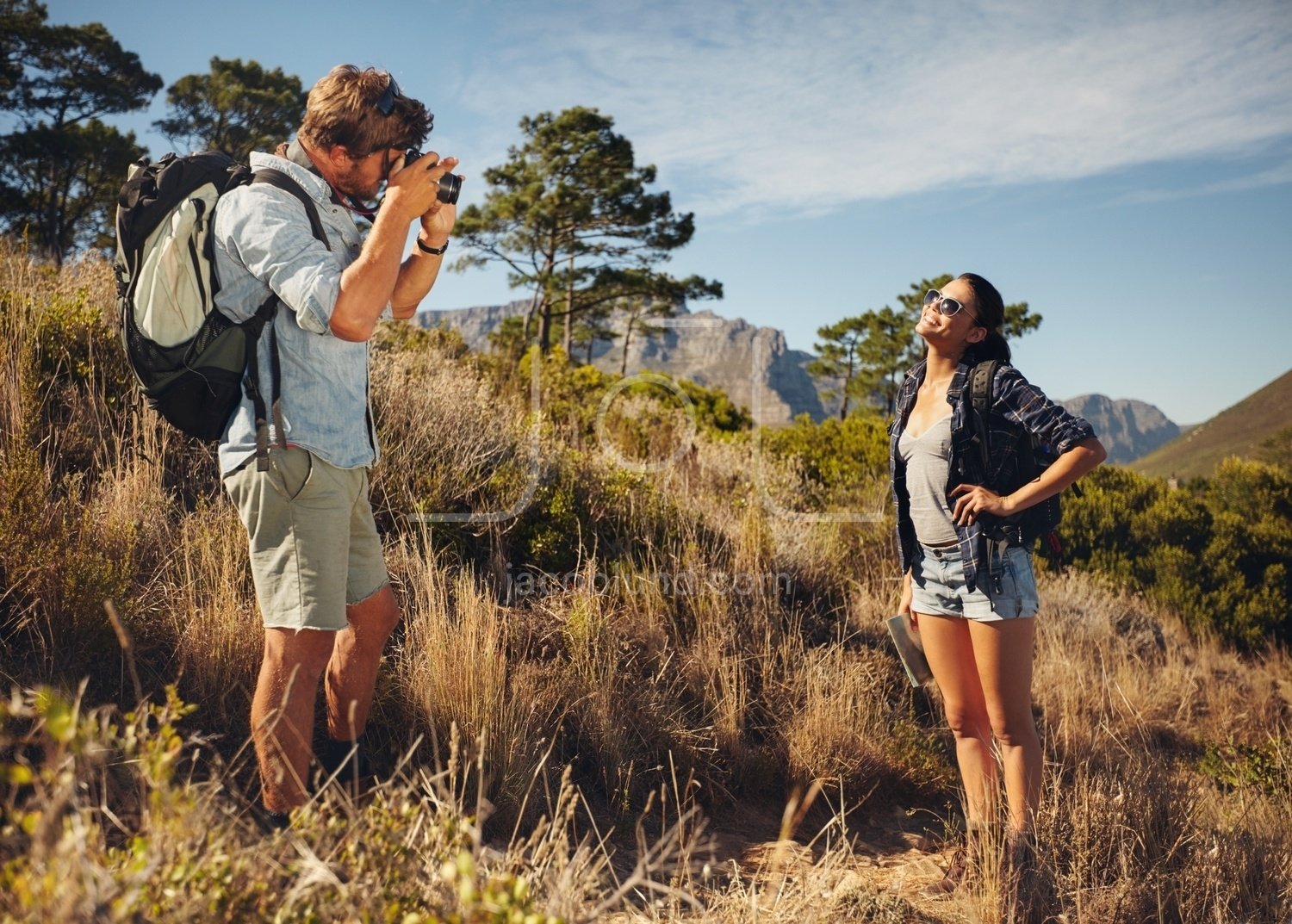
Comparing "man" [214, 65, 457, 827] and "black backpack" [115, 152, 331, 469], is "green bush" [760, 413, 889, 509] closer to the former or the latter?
"man" [214, 65, 457, 827]

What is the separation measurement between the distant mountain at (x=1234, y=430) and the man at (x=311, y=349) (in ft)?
435

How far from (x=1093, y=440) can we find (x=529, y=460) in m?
3.57

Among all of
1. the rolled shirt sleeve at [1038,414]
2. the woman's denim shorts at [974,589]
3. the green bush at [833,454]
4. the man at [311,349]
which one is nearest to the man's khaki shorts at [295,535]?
the man at [311,349]

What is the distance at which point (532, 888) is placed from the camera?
6.08ft

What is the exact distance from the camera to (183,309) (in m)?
2.06

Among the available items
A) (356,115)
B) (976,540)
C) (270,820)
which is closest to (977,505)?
(976,540)

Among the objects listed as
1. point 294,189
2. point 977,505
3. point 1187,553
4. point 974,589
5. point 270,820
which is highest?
point 294,189

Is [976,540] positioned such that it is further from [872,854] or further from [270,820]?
[270,820]

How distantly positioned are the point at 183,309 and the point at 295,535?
587 millimetres

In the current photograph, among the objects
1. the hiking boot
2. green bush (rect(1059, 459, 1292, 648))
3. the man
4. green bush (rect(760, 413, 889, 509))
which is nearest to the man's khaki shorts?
the man

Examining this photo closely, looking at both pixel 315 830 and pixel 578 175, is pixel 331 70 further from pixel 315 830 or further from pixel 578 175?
pixel 578 175

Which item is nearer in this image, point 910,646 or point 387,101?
point 387,101

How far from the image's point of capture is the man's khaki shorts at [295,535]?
2.10m

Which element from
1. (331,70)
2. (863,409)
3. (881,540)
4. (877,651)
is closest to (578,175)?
(863,409)
